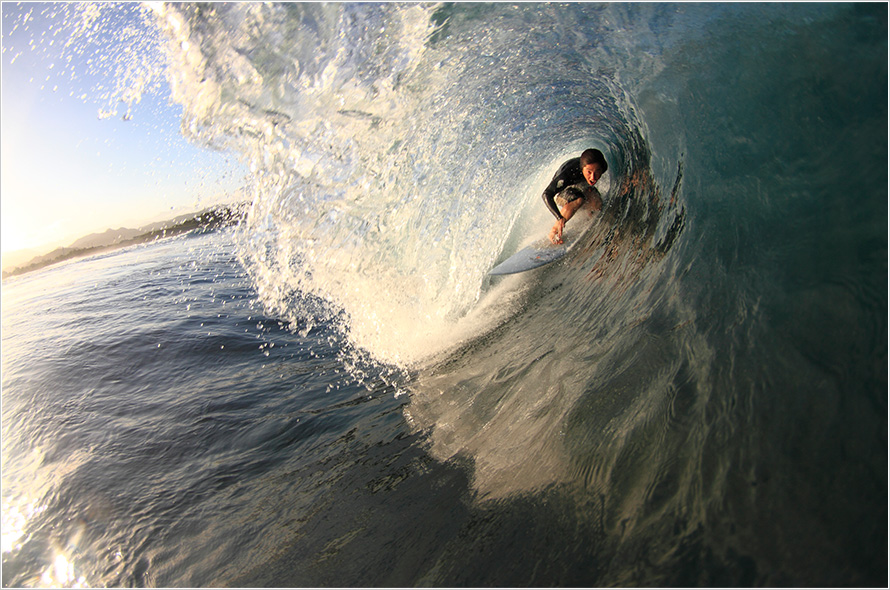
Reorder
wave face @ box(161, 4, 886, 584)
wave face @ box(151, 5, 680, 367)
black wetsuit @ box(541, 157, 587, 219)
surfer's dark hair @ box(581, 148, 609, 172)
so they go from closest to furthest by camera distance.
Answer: wave face @ box(161, 4, 886, 584)
wave face @ box(151, 5, 680, 367)
surfer's dark hair @ box(581, 148, 609, 172)
black wetsuit @ box(541, 157, 587, 219)

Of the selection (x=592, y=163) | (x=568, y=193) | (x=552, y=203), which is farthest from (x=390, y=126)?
(x=568, y=193)

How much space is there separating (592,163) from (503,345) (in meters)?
2.20

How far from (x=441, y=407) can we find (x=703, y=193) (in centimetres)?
236

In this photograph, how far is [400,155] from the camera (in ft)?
12.8

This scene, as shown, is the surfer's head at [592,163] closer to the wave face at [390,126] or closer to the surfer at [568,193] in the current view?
the surfer at [568,193]

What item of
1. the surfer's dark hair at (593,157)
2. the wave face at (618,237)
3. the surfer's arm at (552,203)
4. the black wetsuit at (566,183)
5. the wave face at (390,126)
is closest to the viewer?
the wave face at (618,237)

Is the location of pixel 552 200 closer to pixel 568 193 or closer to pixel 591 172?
pixel 568 193

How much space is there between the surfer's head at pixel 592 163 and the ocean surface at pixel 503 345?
39 centimetres

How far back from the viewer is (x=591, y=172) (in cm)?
467

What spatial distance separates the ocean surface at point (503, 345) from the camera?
6.07ft

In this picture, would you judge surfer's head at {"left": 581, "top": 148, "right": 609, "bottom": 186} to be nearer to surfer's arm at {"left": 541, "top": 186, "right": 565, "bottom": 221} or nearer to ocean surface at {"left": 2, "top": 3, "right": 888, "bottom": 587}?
ocean surface at {"left": 2, "top": 3, "right": 888, "bottom": 587}

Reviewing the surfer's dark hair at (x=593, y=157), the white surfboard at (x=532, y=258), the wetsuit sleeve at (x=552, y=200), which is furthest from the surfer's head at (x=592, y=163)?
the white surfboard at (x=532, y=258)

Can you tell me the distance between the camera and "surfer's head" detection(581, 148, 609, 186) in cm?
460

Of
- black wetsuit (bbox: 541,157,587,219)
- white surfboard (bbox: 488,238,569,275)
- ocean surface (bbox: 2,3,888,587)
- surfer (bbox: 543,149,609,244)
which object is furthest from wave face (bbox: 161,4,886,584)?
black wetsuit (bbox: 541,157,587,219)
